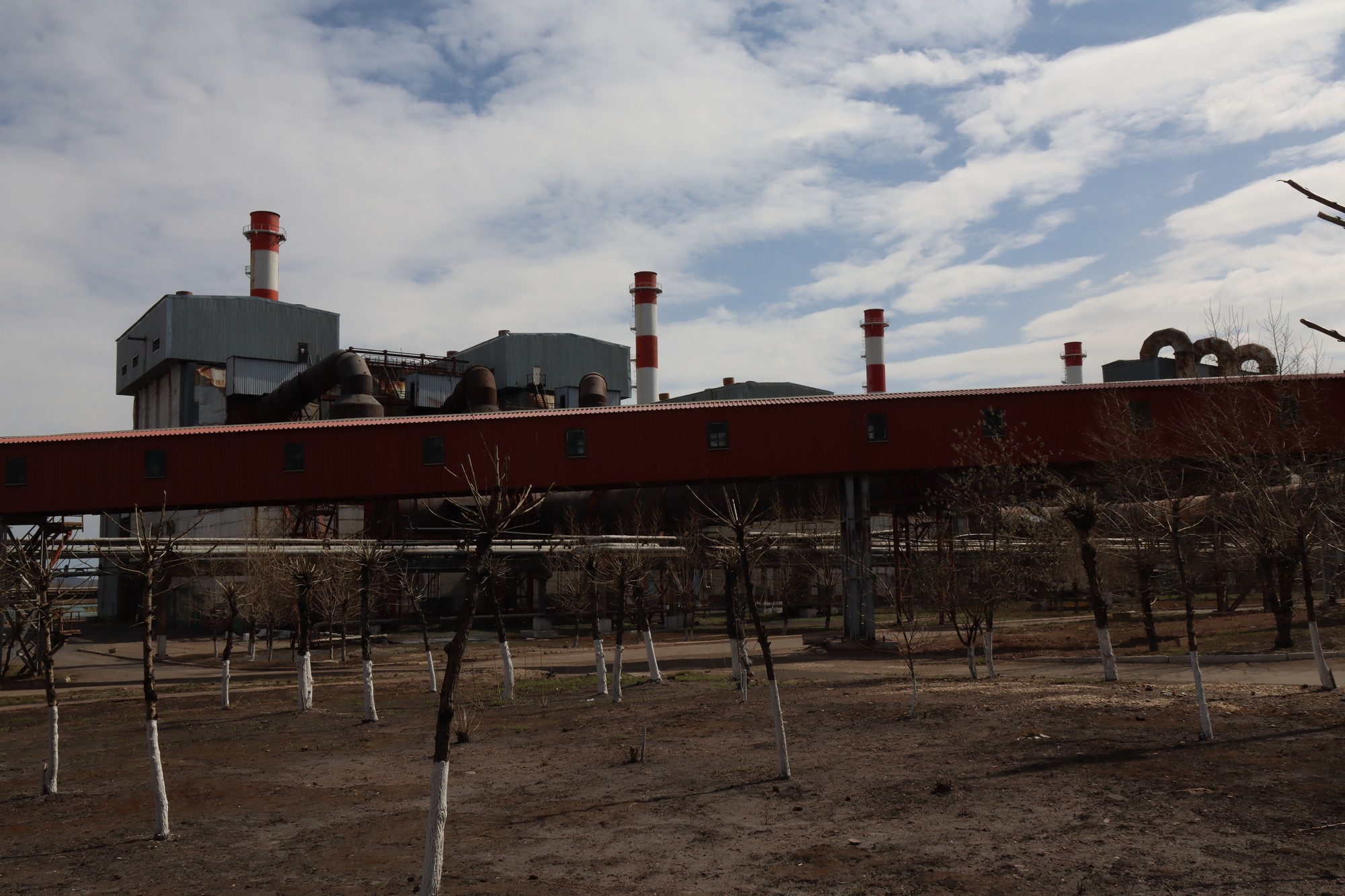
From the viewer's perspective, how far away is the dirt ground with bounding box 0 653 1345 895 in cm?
921

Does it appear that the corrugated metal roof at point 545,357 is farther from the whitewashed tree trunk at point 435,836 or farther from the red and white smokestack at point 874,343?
the whitewashed tree trunk at point 435,836

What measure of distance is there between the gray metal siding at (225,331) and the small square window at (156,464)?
27.8 meters

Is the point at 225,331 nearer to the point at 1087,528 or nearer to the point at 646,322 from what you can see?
the point at 646,322

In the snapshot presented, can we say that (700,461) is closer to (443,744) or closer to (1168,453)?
(1168,453)

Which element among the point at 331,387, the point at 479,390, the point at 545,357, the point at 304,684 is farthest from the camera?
the point at 545,357

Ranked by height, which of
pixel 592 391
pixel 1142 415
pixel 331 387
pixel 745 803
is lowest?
pixel 745 803

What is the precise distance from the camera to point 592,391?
6125 cm

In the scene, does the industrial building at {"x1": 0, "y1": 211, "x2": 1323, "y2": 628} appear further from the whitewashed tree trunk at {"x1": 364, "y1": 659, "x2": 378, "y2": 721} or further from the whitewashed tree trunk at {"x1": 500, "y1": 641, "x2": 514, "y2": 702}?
the whitewashed tree trunk at {"x1": 364, "y1": 659, "x2": 378, "y2": 721}

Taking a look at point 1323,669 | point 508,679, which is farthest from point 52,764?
point 1323,669

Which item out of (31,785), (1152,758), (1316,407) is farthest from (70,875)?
(1316,407)

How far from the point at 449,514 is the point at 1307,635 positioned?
34449 mm

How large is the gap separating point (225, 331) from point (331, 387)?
9862 mm

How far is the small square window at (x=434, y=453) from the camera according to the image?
33.9 m

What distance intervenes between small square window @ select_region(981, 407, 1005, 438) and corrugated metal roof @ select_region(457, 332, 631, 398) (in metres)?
37.6
